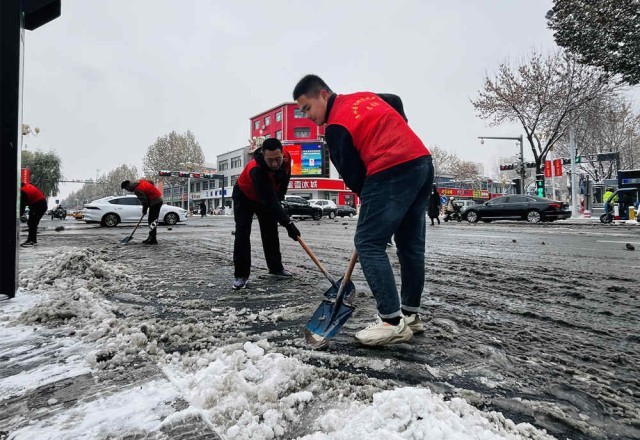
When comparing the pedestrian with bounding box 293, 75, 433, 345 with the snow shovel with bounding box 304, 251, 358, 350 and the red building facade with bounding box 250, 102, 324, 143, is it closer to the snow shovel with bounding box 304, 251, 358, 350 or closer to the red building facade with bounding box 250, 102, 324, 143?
the snow shovel with bounding box 304, 251, 358, 350

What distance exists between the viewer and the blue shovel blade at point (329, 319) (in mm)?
2068

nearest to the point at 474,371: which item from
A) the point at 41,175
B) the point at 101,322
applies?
the point at 101,322

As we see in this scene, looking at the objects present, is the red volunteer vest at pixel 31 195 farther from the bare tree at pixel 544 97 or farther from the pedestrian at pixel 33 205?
the bare tree at pixel 544 97

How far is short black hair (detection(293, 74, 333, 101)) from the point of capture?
2316 mm

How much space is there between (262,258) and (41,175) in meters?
61.7

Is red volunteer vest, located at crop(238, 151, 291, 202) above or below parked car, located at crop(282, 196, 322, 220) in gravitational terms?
below

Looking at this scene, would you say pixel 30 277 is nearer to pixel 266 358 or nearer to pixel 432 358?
pixel 266 358

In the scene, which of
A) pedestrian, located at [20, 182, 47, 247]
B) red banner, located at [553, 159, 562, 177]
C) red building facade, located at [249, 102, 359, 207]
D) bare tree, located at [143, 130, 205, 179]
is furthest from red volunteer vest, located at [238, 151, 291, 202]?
bare tree, located at [143, 130, 205, 179]

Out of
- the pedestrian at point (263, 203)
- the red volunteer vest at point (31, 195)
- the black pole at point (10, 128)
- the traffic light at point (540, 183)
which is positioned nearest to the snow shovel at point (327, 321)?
the pedestrian at point (263, 203)

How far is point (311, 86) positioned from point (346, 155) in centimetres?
53

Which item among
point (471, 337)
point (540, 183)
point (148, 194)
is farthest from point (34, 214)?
point (540, 183)

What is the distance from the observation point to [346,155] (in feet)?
6.98

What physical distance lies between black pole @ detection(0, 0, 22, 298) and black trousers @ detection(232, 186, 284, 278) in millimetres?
1811

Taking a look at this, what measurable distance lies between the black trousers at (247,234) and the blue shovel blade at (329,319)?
5.99 ft
